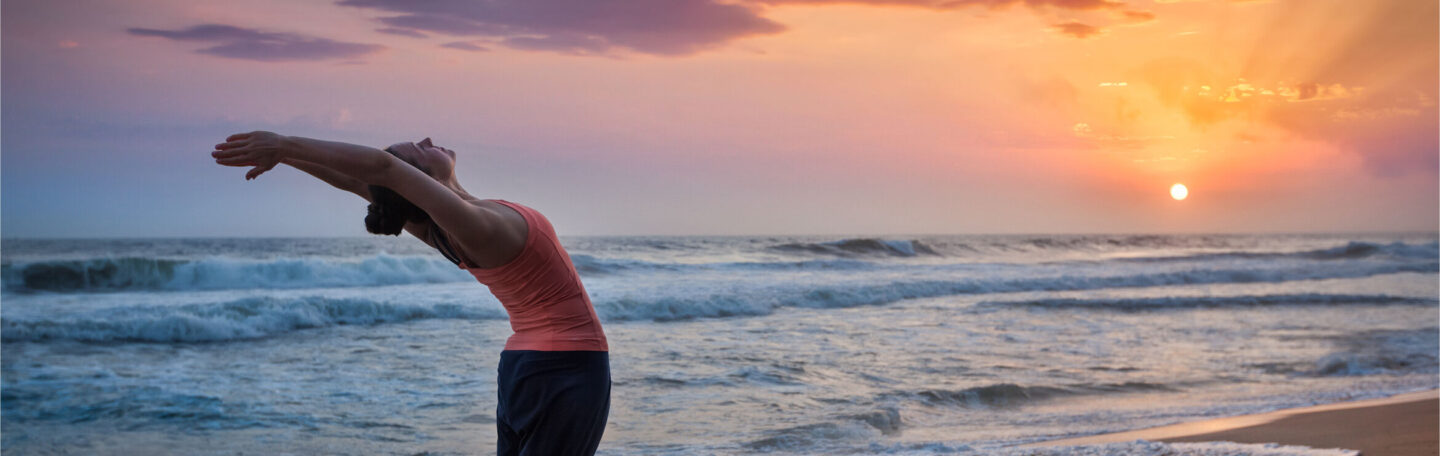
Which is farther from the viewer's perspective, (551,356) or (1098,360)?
(1098,360)

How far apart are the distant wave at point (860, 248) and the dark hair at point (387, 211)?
3056 centimetres

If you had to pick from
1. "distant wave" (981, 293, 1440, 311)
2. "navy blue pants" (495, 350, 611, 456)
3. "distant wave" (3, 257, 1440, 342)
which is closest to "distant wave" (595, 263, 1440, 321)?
"distant wave" (3, 257, 1440, 342)

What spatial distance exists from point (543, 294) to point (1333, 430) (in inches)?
223

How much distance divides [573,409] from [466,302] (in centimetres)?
1335

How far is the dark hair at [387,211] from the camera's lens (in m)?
1.61

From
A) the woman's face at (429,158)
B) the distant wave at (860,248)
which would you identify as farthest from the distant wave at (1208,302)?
the woman's face at (429,158)

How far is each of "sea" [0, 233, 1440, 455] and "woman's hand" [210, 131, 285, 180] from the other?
4050 millimetres

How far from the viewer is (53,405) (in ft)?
22.7

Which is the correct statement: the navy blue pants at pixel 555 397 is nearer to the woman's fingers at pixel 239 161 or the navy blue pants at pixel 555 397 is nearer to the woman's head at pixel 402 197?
the woman's head at pixel 402 197

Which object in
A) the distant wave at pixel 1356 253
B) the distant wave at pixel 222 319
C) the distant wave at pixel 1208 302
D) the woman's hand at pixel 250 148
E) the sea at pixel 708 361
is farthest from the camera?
the distant wave at pixel 1356 253

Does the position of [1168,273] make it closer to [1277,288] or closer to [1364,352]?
[1277,288]

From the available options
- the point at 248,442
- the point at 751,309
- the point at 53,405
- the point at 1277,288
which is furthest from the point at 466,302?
the point at 1277,288

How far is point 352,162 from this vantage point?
1.49m

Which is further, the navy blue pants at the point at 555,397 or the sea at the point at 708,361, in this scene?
the sea at the point at 708,361
